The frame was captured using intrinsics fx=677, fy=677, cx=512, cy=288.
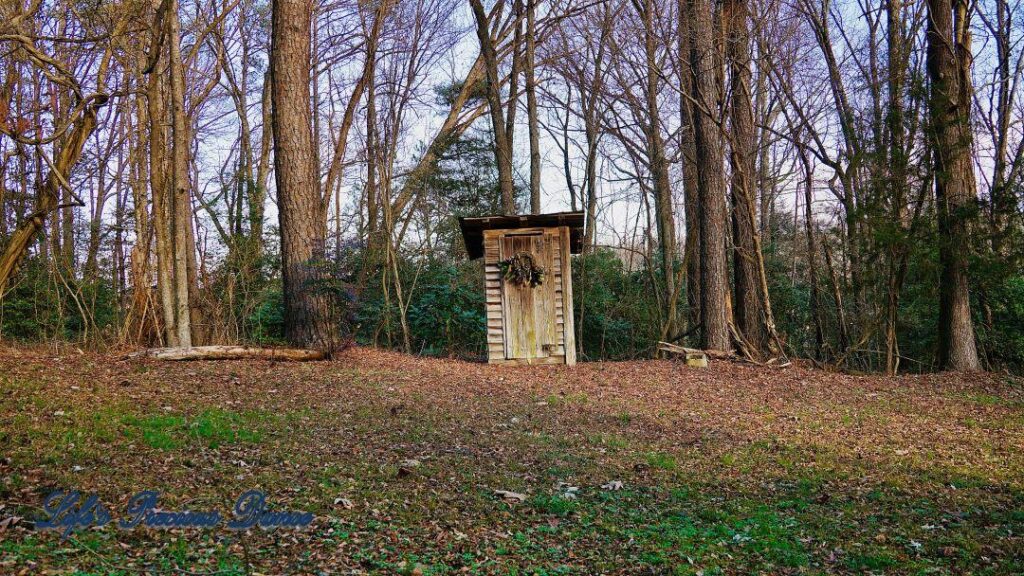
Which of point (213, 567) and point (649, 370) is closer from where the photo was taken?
point (213, 567)

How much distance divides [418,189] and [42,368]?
14.0 metres

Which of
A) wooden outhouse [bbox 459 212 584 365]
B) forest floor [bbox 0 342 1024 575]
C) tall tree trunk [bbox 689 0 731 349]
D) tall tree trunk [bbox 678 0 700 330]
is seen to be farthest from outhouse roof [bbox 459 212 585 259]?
forest floor [bbox 0 342 1024 575]

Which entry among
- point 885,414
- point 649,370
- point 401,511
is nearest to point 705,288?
point 649,370

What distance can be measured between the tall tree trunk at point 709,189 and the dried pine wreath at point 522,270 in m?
3.31

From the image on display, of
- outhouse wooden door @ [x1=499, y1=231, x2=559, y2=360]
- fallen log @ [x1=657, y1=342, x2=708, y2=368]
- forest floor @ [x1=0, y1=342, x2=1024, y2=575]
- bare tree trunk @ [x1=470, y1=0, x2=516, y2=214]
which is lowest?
forest floor @ [x1=0, y1=342, x2=1024, y2=575]

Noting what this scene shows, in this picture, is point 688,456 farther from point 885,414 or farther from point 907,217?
point 907,217

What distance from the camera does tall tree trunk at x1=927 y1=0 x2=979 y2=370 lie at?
11.5 meters

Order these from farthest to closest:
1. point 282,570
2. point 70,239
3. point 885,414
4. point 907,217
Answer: point 70,239
point 907,217
point 885,414
point 282,570

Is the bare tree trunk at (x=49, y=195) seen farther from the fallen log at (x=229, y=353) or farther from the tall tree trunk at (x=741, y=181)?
the tall tree trunk at (x=741, y=181)

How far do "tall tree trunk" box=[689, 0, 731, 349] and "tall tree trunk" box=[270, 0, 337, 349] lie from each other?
23.7 ft

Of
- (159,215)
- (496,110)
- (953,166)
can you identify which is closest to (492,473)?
(159,215)

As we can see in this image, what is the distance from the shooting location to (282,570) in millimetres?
3668

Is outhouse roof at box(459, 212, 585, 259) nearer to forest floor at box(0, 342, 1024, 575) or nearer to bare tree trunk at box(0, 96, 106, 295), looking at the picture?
forest floor at box(0, 342, 1024, 575)

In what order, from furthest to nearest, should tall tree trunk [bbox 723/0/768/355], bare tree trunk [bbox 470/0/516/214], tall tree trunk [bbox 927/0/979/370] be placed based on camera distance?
bare tree trunk [bbox 470/0/516/214], tall tree trunk [bbox 723/0/768/355], tall tree trunk [bbox 927/0/979/370]
